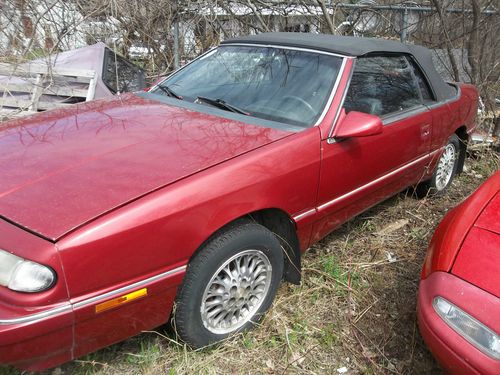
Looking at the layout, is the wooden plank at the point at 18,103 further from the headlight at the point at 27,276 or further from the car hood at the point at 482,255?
the car hood at the point at 482,255

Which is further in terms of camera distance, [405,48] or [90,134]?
[405,48]

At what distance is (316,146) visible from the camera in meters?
2.54

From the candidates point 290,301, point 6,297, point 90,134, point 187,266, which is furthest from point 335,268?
point 6,297

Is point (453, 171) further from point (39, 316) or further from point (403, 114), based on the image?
point (39, 316)

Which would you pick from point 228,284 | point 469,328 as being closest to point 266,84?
point 228,284

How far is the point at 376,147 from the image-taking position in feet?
9.75

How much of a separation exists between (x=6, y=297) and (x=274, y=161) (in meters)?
1.34

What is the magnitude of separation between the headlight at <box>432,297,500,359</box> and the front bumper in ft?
0.05

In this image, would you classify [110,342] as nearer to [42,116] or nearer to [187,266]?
[187,266]

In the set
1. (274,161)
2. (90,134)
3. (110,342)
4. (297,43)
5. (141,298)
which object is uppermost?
(297,43)

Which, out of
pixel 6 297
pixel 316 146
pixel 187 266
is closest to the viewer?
pixel 6 297

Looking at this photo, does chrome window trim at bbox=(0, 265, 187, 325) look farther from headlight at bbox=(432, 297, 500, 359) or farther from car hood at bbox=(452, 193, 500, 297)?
car hood at bbox=(452, 193, 500, 297)

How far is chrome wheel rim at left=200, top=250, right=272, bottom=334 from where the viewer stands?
224cm

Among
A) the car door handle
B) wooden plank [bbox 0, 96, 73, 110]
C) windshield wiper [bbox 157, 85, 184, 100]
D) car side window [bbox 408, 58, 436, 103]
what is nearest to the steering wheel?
windshield wiper [bbox 157, 85, 184, 100]
